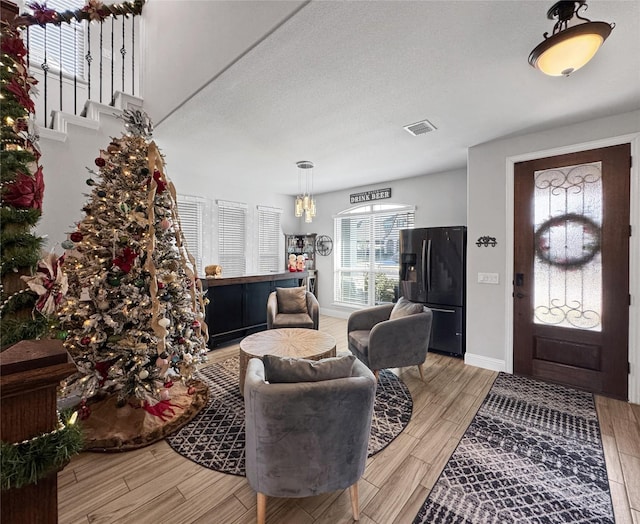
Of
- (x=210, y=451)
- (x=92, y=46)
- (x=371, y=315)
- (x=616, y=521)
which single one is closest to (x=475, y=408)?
(x=616, y=521)

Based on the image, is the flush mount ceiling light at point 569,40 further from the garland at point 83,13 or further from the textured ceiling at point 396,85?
the garland at point 83,13

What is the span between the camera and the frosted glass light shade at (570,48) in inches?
60.5

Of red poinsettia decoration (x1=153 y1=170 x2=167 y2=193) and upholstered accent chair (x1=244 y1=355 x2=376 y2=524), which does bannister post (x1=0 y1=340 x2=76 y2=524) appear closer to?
upholstered accent chair (x1=244 y1=355 x2=376 y2=524)

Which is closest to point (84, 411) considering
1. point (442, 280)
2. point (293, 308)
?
point (293, 308)

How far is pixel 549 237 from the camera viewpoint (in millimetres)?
3092

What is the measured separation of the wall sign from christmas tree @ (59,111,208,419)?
4002 millimetres

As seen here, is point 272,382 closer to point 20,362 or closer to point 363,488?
point 363,488

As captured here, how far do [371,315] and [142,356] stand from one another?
2.36 metres

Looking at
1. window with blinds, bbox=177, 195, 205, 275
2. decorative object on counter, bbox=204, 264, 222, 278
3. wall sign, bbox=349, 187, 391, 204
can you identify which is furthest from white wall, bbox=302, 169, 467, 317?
decorative object on counter, bbox=204, 264, 222, 278

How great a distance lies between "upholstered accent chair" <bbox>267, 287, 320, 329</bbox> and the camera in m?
3.82

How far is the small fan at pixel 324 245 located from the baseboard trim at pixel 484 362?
11.7 feet

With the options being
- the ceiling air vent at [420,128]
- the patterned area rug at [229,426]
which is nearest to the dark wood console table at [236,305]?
the patterned area rug at [229,426]

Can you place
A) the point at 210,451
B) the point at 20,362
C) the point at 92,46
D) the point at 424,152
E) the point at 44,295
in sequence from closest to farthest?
the point at 20,362 → the point at 44,295 → the point at 210,451 → the point at 424,152 → the point at 92,46

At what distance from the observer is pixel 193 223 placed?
5008mm
